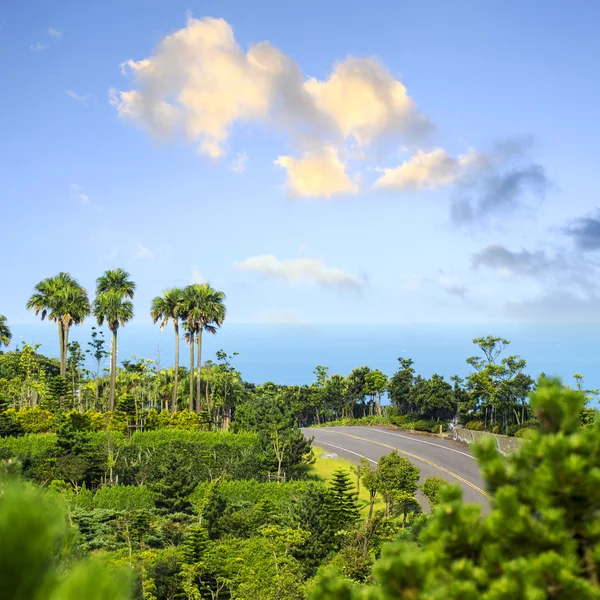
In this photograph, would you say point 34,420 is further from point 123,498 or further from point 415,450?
point 415,450

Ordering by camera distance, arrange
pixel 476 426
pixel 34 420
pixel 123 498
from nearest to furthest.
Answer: pixel 123 498 < pixel 34 420 < pixel 476 426

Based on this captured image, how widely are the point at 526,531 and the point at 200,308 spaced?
4628cm

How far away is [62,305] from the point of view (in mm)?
46875

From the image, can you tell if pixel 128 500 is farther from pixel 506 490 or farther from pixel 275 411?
pixel 506 490

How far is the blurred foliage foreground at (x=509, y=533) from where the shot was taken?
3.22m

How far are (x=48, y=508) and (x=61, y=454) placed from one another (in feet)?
111

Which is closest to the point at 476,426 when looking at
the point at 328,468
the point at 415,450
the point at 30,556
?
the point at 415,450

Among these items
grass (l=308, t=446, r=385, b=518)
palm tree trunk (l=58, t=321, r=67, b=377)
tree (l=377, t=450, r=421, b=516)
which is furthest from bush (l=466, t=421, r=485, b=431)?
palm tree trunk (l=58, t=321, r=67, b=377)

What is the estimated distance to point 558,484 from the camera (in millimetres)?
3801

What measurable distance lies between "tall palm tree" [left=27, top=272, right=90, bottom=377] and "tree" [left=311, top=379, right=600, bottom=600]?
47335mm

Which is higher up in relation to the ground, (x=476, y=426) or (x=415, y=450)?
(x=476, y=426)

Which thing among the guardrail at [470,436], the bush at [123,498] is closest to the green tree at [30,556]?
the bush at [123,498]

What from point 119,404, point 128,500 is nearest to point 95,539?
point 128,500

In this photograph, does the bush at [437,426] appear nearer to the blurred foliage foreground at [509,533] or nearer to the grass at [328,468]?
the grass at [328,468]
